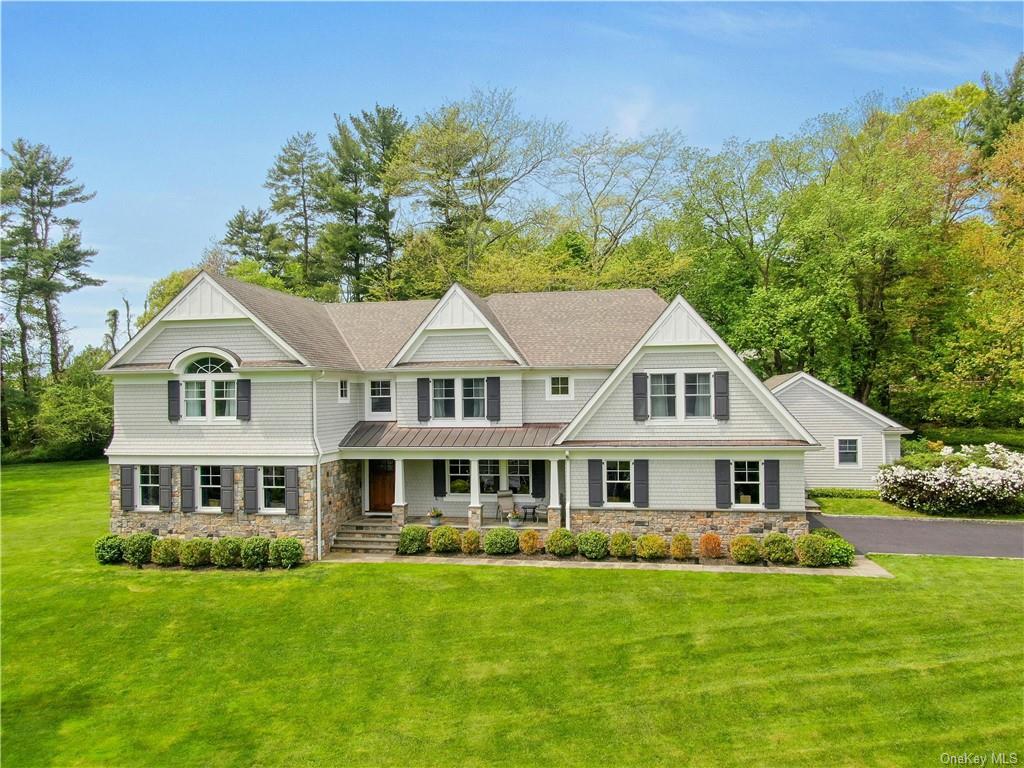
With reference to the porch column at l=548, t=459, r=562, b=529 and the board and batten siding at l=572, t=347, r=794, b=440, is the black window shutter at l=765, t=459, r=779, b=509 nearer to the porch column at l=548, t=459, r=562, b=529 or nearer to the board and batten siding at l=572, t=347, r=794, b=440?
the board and batten siding at l=572, t=347, r=794, b=440

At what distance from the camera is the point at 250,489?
17625 millimetres

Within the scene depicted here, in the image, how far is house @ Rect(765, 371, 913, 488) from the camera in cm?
2391

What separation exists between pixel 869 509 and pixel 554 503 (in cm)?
1261

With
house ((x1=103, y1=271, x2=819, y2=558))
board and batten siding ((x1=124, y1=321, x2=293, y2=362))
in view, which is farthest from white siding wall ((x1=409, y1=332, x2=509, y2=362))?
board and batten siding ((x1=124, y1=321, x2=293, y2=362))

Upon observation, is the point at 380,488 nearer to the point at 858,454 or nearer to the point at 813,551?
the point at 813,551

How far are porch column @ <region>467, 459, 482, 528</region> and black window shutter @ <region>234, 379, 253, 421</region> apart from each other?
6.85m

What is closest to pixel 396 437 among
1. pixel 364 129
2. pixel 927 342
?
pixel 927 342

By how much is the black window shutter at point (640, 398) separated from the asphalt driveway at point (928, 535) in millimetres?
7223

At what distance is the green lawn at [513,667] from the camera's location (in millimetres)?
8586

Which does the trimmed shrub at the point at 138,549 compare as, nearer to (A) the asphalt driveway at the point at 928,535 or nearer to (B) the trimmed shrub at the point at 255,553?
(B) the trimmed shrub at the point at 255,553

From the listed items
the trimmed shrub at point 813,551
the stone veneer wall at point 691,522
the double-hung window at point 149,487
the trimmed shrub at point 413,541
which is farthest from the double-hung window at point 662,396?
the double-hung window at point 149,487

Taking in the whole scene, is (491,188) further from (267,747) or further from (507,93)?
(267,747)

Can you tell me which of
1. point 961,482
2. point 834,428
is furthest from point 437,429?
point 961,482

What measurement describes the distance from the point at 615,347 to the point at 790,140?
65.5 feet
